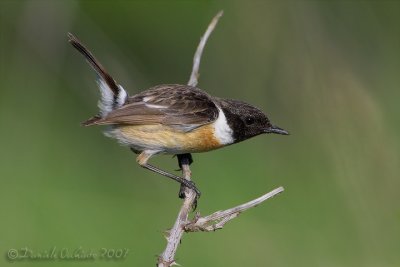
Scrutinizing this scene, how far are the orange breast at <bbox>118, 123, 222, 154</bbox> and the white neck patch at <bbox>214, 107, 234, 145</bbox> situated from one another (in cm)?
3

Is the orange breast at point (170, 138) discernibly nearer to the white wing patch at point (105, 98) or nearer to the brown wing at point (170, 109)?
the brown wing at point (170, 109)

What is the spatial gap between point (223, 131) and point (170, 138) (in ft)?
1.30

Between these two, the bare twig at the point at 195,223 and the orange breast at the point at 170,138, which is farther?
the orange breast at the point at 170,138

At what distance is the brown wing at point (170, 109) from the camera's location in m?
5.92

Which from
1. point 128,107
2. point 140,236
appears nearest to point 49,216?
point 140,236

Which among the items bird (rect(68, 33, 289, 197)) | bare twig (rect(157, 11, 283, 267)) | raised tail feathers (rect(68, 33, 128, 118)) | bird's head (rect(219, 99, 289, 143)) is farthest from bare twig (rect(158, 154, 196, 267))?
A: raised tail feathers (rect(68, 33, 128, 118))

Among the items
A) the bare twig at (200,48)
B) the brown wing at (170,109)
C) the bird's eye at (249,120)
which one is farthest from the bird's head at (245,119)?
the bare twig at (200,48)

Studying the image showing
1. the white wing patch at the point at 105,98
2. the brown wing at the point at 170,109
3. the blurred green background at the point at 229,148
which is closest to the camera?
the brown wing at the point at 170,109

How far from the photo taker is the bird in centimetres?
595

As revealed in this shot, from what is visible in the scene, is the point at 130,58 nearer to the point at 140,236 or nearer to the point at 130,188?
the point at 130,188

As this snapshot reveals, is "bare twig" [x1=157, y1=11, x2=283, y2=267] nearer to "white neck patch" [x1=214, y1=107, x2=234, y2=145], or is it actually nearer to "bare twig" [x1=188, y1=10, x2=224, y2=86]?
"white neck patch" [x1=214, y1=107, x2=234, y2=145]

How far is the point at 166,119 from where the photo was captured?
19.6 ft

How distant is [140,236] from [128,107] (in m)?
2.04

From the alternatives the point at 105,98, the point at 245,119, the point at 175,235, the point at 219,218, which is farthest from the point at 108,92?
the point at 219,218
